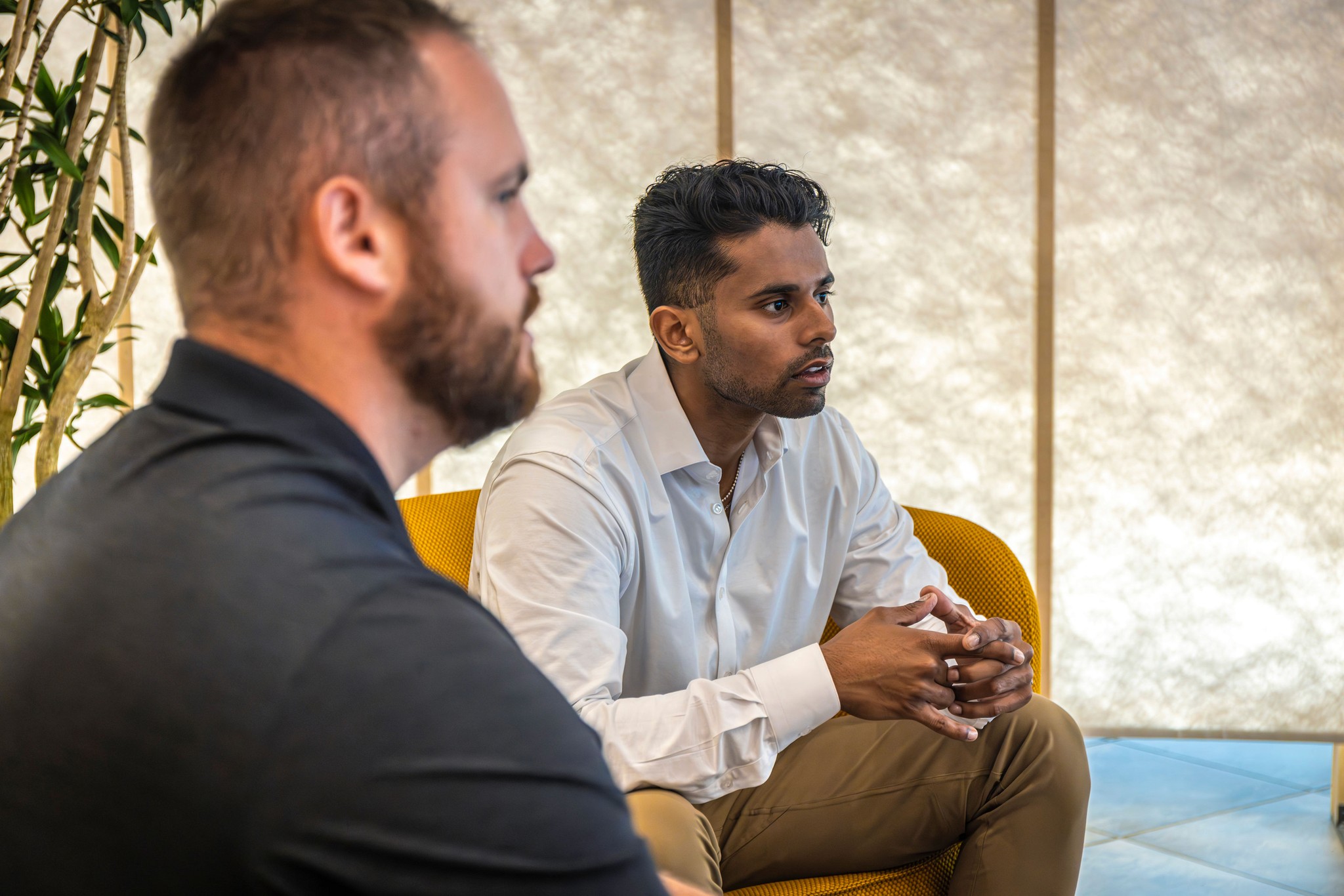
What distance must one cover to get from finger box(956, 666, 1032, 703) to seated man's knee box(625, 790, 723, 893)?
0.41 m

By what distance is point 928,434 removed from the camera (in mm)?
3172

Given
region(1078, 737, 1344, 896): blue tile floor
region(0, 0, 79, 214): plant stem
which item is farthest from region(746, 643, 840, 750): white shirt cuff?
region(0, 0, 79, 214): plant stem

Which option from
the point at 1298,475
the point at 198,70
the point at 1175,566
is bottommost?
the point at 1175,566

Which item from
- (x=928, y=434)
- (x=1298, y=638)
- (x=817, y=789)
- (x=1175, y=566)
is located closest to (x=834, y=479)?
(x=817, y=789)

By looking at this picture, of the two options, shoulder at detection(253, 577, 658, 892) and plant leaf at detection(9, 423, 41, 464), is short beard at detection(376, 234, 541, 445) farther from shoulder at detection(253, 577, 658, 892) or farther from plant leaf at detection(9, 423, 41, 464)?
plant leaf at detection(9, 423, 41, 464)

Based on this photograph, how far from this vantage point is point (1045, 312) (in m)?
3.12

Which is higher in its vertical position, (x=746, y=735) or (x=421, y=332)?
(x=421, y=332)

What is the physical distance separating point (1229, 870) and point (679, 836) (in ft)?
5.67

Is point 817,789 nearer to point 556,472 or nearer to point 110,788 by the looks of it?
point 556,472

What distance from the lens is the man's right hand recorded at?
148 cm

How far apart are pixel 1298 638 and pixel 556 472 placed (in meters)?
2.50

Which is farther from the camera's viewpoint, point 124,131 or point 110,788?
point 124,131

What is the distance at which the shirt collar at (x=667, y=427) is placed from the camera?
176cm

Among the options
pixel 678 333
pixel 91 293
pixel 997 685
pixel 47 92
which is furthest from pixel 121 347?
pixel 997 685
